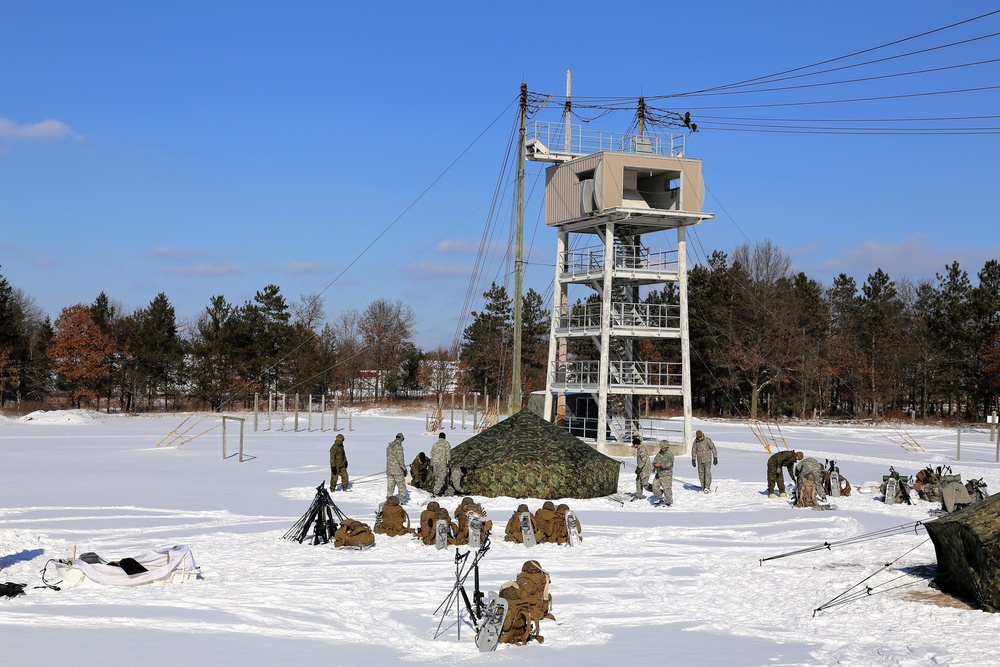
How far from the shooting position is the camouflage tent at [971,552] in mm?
15016

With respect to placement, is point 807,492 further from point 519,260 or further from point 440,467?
point 519,260

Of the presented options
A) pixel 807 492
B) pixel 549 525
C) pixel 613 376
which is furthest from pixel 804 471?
pixel 613 376

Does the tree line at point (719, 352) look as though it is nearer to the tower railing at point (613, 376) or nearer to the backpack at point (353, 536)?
the tower railing at point (613, 376)

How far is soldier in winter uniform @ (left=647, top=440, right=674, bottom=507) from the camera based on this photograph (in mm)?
27156

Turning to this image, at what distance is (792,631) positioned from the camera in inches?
573

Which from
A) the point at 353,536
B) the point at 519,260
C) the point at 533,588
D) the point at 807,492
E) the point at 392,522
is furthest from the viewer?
the point at 519,260

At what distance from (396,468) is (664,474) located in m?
7.58

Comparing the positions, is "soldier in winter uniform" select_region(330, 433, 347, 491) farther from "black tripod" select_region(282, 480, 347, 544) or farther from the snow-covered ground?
"black tripod" select_region(282, 480, 347, 544)

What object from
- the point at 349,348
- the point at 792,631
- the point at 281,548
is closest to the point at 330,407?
the point at 349,348

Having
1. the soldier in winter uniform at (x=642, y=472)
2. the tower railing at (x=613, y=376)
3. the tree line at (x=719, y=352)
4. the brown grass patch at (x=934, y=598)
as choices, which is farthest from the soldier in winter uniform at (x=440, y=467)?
the tree line at (x=719, y=352)

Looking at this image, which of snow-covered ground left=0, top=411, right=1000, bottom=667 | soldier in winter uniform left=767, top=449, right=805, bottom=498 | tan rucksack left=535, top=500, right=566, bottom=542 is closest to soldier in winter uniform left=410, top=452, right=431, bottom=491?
snow-covered ground left=0, top=411, right=1000, bottom=667

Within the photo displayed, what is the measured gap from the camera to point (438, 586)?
16859 mm

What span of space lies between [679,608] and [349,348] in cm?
10869

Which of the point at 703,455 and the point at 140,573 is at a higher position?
the point at 703,455
